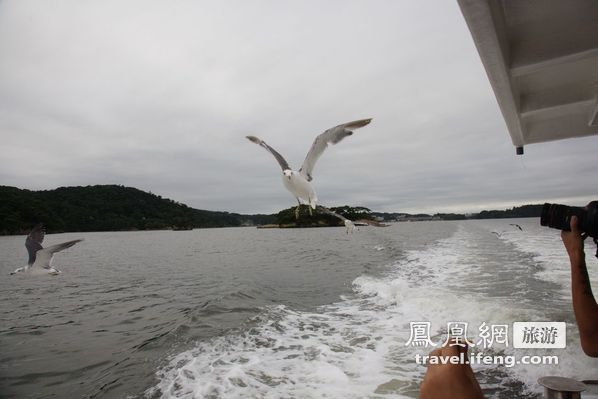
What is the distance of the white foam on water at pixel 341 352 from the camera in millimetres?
4680

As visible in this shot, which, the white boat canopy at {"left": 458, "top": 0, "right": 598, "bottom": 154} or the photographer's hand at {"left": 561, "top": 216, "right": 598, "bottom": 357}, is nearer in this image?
the photographer's hand at {"left": 561, "top": 216, "right": 598, "bottom": 357}

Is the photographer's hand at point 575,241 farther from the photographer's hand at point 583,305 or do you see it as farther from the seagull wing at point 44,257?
the seagull wing at point 44,257

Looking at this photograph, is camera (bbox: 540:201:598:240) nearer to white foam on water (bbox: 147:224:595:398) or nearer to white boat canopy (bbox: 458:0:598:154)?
white boat canopy (bbox: 458:0:598:154)

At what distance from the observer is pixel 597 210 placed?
167 cm

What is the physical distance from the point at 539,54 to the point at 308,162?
2049mm

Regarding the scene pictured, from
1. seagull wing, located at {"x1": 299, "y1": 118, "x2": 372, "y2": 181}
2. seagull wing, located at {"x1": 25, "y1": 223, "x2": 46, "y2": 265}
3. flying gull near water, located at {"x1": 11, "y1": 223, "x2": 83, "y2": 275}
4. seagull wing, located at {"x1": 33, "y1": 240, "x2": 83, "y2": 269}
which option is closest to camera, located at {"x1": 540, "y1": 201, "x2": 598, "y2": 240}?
seagull wing, located at {"x1": 299, "y1": 118, "x2": 372, "y2": 181}

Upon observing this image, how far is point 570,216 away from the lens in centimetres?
179

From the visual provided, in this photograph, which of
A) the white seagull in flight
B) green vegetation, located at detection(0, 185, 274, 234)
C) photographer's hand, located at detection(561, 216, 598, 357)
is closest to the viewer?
photographer's hand, located at detection(561, 216, 598, 357)

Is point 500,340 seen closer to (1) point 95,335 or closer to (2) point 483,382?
(2) point 483,382

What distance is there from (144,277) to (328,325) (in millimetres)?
11574

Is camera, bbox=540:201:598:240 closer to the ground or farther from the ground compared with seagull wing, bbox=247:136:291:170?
closer to the ground

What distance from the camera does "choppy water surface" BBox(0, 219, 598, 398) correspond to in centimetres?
491

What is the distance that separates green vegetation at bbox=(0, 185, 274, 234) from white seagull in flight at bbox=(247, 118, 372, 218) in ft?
30.0

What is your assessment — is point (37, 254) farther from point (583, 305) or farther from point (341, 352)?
point (583, 305)
